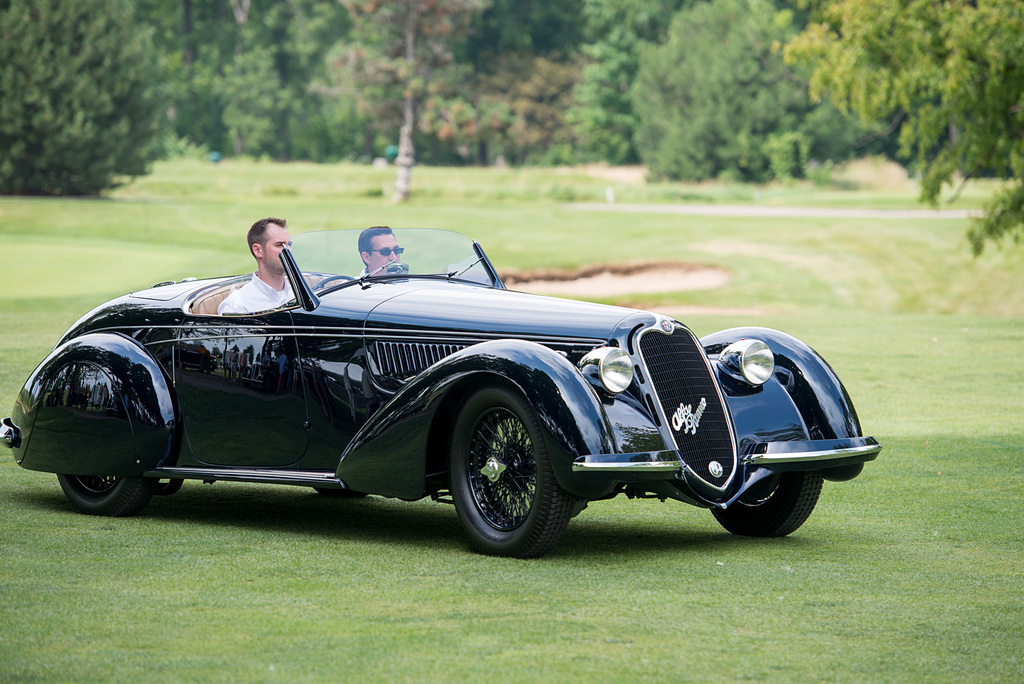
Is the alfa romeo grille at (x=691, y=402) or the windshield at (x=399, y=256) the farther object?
the windshield at (x=399, y=256)

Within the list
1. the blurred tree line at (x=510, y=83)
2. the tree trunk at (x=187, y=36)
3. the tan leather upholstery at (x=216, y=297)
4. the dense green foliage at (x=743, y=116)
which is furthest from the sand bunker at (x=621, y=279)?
the tree trunk at (x=187, y=36)

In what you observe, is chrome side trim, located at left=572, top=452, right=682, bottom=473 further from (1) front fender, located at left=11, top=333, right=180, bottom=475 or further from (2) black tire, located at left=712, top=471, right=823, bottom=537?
(1) front fender, located at left=11, top=333, right=180, bottom=475

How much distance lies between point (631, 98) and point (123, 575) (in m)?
71.4

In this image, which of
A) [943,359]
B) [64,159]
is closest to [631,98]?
[64,159]

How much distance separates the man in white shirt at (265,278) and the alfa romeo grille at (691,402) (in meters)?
2.26

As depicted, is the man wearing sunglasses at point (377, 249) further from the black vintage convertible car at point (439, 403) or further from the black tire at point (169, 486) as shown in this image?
the black tire at point (169, 486)

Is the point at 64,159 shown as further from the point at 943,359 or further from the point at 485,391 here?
the point at 485,391

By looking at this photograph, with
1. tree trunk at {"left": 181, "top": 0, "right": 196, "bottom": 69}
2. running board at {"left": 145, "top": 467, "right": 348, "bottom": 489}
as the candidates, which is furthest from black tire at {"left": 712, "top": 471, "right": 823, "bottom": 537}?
tree trunk at {"left": 181, "top": 0, "right": 196, "bottom": 69}

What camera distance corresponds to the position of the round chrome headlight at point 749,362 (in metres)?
6.51

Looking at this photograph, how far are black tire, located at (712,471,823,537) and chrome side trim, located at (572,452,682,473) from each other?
0.95 m

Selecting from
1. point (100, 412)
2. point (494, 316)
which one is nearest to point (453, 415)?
point (494, 316)

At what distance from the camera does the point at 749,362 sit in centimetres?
657

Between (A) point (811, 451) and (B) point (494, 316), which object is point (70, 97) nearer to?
(B) point (494, 316)

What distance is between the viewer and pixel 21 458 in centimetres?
732
